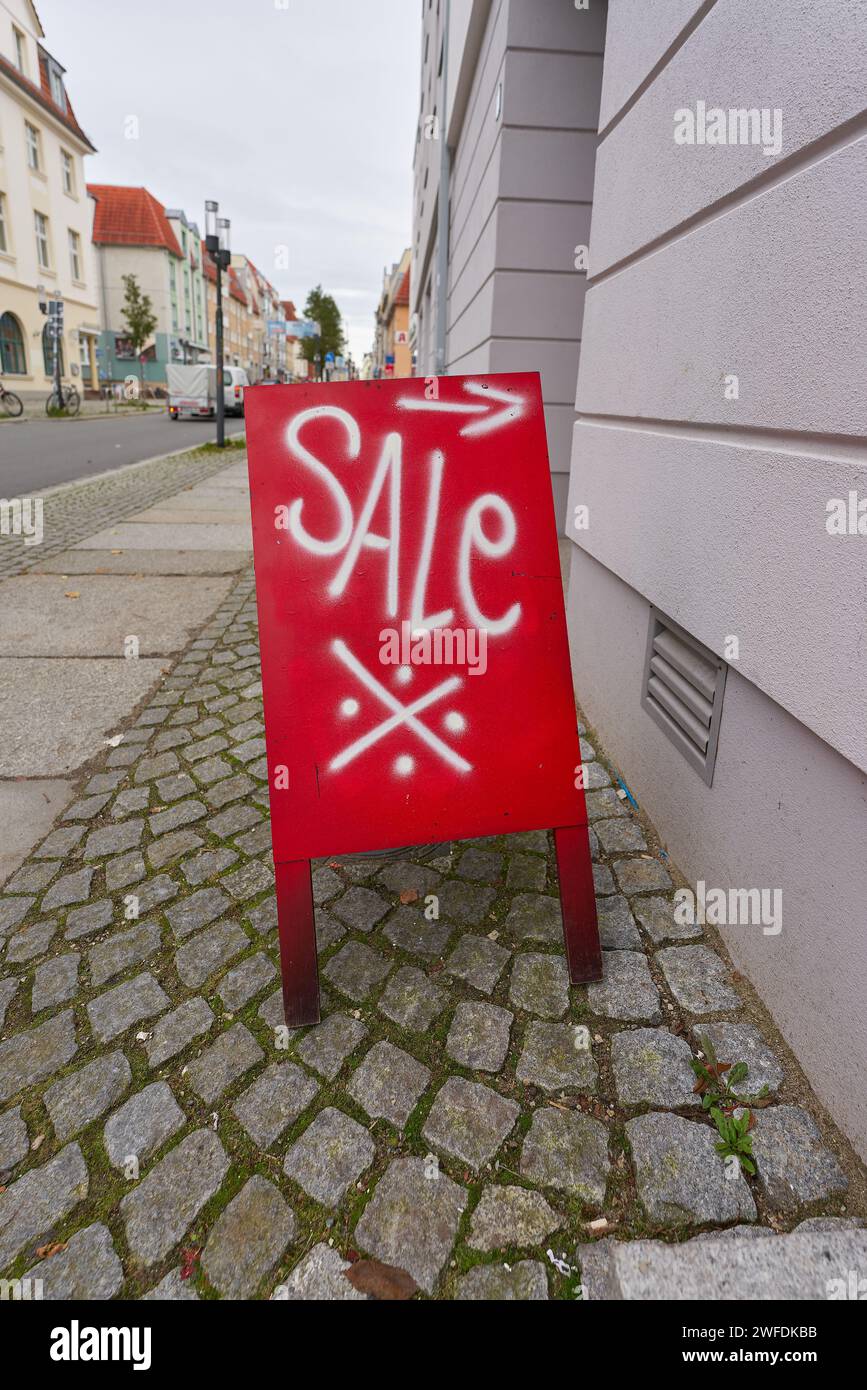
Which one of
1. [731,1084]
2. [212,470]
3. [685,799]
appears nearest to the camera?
[731,1084]

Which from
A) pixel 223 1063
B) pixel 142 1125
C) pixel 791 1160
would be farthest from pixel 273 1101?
pixel 791 1160

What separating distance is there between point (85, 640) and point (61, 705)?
3.23ft

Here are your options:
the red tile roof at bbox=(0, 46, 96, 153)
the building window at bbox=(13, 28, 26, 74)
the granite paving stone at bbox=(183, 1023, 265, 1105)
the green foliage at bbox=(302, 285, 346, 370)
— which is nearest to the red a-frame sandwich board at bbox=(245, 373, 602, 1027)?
the granite paving stone at bbox=(183, 1023, 265, 1105)

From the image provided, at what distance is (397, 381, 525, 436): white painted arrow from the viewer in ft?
6.12

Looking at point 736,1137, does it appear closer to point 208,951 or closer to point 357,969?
point 357,969

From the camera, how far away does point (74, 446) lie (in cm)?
1606

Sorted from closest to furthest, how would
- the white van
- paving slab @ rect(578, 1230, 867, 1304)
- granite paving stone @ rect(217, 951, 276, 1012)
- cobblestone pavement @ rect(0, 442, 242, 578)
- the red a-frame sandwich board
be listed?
1. paving slab @ rect(578, 1230, 867, 1304)
2. the red a-frame sandwich board
3. granite paving stone @ rect(217, 951, 276, 1012)
4. cobblestone pavement @ rect(0, 442, 242, 578)
5. the white van

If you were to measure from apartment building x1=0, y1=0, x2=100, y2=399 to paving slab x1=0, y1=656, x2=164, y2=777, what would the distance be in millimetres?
32301

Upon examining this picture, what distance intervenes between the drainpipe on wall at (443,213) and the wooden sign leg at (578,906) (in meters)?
7.78

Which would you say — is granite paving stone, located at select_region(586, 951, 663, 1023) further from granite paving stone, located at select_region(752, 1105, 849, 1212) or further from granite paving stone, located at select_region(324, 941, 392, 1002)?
granite paving stone, located at select_region(324, 941, 392, 1002)

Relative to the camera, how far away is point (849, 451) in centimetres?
155
